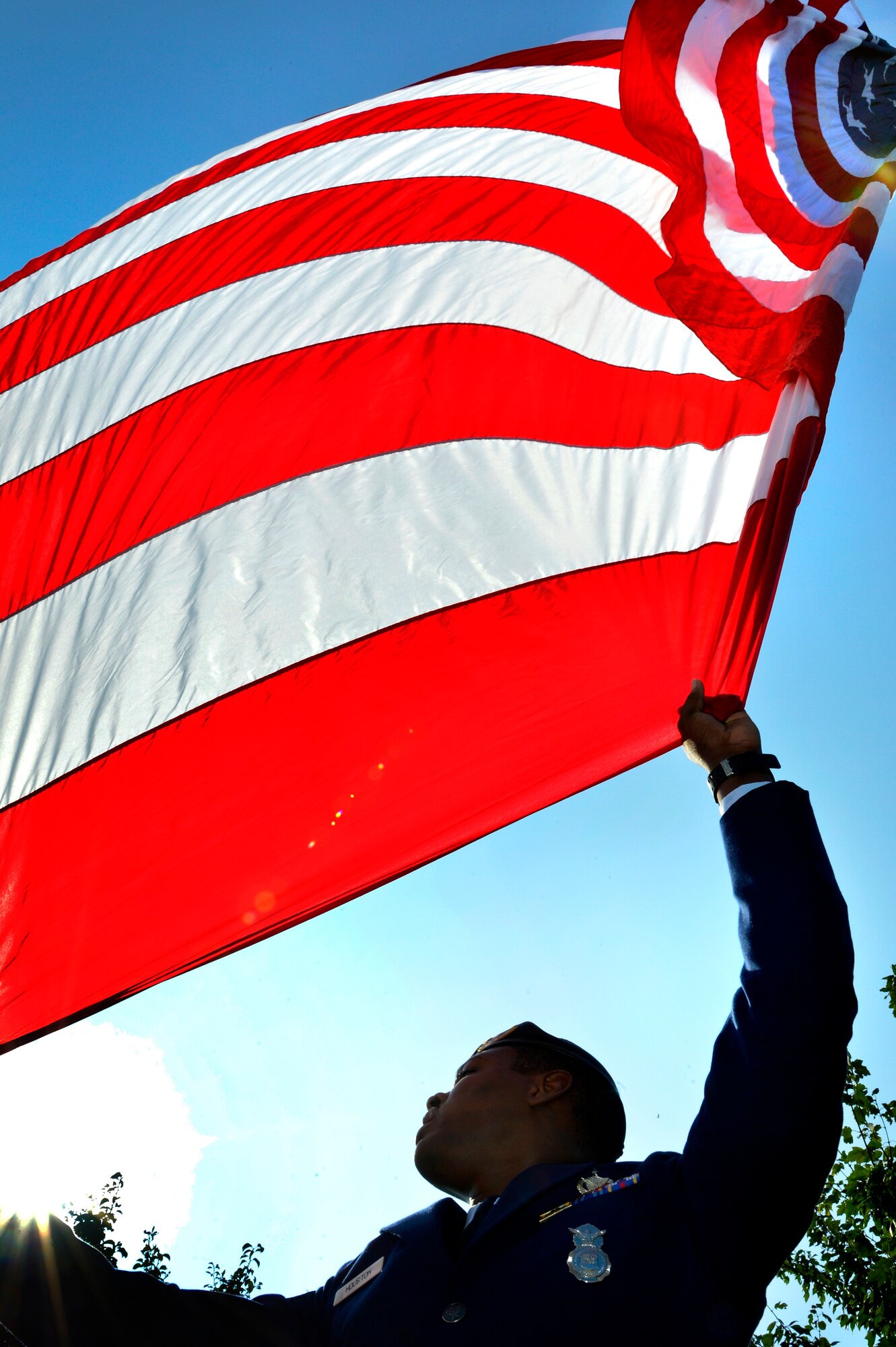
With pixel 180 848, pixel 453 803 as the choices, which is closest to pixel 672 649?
pixel 453 803

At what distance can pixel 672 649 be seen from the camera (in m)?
2.69

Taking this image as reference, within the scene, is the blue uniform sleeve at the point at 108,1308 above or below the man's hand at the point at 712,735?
below

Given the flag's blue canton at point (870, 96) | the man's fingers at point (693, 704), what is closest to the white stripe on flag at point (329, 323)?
the flag's blue canton at point (870, 96)

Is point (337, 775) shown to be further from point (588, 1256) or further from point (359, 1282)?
point (588, 1256)

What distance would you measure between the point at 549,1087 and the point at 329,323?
2.11m

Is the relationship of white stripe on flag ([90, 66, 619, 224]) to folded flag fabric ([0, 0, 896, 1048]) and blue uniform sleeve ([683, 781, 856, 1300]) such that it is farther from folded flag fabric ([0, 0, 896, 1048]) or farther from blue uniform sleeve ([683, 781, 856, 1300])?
blue uniform sleeve ([683, 781, 856, 1300])

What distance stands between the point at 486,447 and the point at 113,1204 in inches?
502

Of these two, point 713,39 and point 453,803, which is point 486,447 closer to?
point 453,803

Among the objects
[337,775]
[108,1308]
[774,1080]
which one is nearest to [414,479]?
[337,775]

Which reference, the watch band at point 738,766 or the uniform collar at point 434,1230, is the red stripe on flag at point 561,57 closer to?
the watch band at point 738,766

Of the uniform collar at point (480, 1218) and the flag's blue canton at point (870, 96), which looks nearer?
the uniform collar at point (480, 1218)

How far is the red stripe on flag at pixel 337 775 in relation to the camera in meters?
2.55

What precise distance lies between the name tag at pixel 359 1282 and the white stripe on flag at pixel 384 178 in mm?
2564

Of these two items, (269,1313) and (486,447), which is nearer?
(269,1313)
